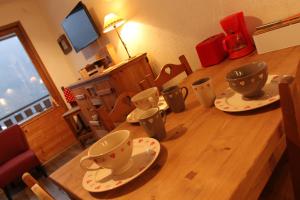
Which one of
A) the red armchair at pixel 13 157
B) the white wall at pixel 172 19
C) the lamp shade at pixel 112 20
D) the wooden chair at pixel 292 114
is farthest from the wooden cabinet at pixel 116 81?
the wooden chair at pixel 292 114

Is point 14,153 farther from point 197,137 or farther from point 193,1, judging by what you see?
point 197,137

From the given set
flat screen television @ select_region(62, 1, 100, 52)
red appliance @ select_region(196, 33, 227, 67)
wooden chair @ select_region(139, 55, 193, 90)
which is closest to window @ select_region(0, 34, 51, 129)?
flat screen television @ select_region(62, 1, 100, 52)

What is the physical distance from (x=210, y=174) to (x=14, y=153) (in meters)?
3.27

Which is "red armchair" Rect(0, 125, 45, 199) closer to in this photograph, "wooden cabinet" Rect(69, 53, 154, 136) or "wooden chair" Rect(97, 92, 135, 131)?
"wooden cabinet" Rect(69, 53, 154, 136)

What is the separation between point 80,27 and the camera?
3307 millimetres

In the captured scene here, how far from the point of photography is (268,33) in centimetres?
134

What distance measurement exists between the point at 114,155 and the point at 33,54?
401cm

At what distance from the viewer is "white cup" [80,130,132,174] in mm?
697

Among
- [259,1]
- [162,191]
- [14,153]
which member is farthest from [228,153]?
[14,153]

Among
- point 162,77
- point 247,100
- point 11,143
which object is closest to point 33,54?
point 11,143

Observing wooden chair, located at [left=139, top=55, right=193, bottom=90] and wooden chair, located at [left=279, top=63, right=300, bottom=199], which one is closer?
wooden chair, located at [left=279, top=63, right=300, bottom=199]

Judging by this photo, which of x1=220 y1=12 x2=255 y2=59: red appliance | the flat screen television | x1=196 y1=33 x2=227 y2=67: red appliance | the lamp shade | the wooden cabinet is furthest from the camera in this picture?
the flat screen television

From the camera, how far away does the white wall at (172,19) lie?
1.65 metres

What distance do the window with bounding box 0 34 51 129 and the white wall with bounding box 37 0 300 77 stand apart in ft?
5.23
